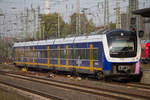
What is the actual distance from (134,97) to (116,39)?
218 inches

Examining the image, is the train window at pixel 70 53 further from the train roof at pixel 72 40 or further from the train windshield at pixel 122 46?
the train windshield at pixel 122 46

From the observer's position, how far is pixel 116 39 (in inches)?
593

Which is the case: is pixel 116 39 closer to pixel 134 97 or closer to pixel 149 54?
pixel 134 97

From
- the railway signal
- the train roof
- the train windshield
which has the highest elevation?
the railway signal

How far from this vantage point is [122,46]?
49.1ft

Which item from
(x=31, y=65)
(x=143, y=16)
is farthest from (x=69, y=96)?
(x=31, y=65)

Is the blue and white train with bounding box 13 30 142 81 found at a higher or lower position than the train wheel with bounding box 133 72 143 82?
higher

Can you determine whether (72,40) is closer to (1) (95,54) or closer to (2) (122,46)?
(1) (95,54)

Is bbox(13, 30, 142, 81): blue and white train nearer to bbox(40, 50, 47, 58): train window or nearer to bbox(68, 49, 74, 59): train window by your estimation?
bbox(68, 49, 74, 59): train window

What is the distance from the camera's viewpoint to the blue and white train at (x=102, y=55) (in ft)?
48.3

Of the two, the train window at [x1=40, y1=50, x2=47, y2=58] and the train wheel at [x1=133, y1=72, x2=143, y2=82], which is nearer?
the train wheel at [x1=133, y1=72, x2=143, y2=82]

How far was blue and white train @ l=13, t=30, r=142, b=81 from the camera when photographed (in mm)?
14719

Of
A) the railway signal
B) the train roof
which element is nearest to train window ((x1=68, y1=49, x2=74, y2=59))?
the train roof

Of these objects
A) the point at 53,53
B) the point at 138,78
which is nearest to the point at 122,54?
the point at 138,78
